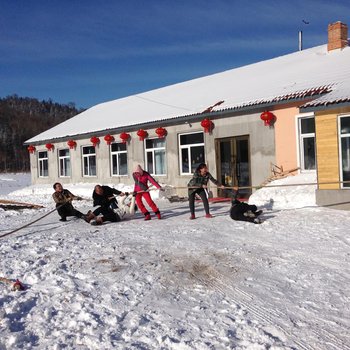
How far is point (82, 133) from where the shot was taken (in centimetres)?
2142

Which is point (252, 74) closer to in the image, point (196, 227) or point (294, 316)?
point (196, 227)

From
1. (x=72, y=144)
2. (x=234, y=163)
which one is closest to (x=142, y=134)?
(x=234, y=163)

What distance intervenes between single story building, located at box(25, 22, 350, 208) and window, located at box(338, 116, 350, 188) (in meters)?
0.02

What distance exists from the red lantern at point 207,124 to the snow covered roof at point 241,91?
1.58 feet

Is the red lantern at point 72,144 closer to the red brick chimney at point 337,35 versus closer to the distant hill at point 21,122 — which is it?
the red brick chimney at point 337,35

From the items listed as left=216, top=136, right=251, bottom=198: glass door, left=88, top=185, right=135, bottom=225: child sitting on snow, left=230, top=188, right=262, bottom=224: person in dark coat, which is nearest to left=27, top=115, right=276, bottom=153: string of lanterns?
left=216, top=136, right=251, bottom=198: glass door

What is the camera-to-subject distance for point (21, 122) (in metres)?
96.2

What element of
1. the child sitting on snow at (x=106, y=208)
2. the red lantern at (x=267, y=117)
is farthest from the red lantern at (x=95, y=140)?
the child sitting on snow at (x=106, y=208)

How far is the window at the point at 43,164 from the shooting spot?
83.7ft

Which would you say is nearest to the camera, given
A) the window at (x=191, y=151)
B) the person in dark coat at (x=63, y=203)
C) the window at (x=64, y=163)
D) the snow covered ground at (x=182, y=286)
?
the snow covered ground at (x=182, y=286)

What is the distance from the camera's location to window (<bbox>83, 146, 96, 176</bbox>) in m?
21.6

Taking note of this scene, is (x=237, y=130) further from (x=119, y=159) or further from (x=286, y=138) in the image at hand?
(x=119, y=159)

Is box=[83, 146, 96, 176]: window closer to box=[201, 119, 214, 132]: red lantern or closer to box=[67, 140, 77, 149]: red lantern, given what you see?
box=[67, 140, 77, 149]: red lantern

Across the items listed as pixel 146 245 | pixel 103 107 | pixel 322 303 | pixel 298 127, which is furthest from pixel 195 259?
pixel 103 107
